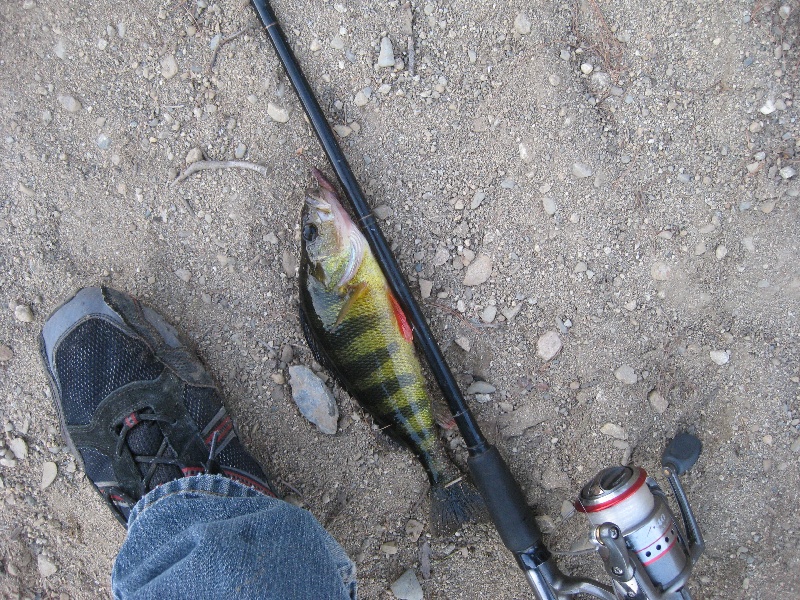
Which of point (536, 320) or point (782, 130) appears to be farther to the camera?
point (536, 320)

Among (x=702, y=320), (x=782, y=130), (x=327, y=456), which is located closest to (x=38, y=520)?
(x=327, y=456)

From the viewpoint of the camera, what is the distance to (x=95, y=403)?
2.14 m

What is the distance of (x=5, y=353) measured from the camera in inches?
87.7

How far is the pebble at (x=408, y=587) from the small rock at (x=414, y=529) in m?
0.15

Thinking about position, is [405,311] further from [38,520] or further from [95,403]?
[38,520]

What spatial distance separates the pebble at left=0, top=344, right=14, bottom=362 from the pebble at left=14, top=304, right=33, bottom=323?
0.40 ft

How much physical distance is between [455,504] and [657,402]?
889 millimetres

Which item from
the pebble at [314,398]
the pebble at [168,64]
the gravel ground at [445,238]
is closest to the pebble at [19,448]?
the gravel ground at [445,238]

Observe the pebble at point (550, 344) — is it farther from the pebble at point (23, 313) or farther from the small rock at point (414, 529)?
the pebble at point (23, 313)

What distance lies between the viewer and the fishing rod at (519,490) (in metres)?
1.75

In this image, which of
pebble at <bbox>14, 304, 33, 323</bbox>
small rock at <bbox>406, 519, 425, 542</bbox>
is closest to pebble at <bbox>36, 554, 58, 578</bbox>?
pebble at <bbox>14, 304, 33, 323</bbox>

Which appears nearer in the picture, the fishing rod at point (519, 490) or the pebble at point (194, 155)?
the fishing rod at point (519, 490)

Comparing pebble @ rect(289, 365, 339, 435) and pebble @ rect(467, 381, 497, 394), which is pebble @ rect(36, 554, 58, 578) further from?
pebble @ rect(467, 381, 497, 394)

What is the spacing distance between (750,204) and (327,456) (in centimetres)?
191
